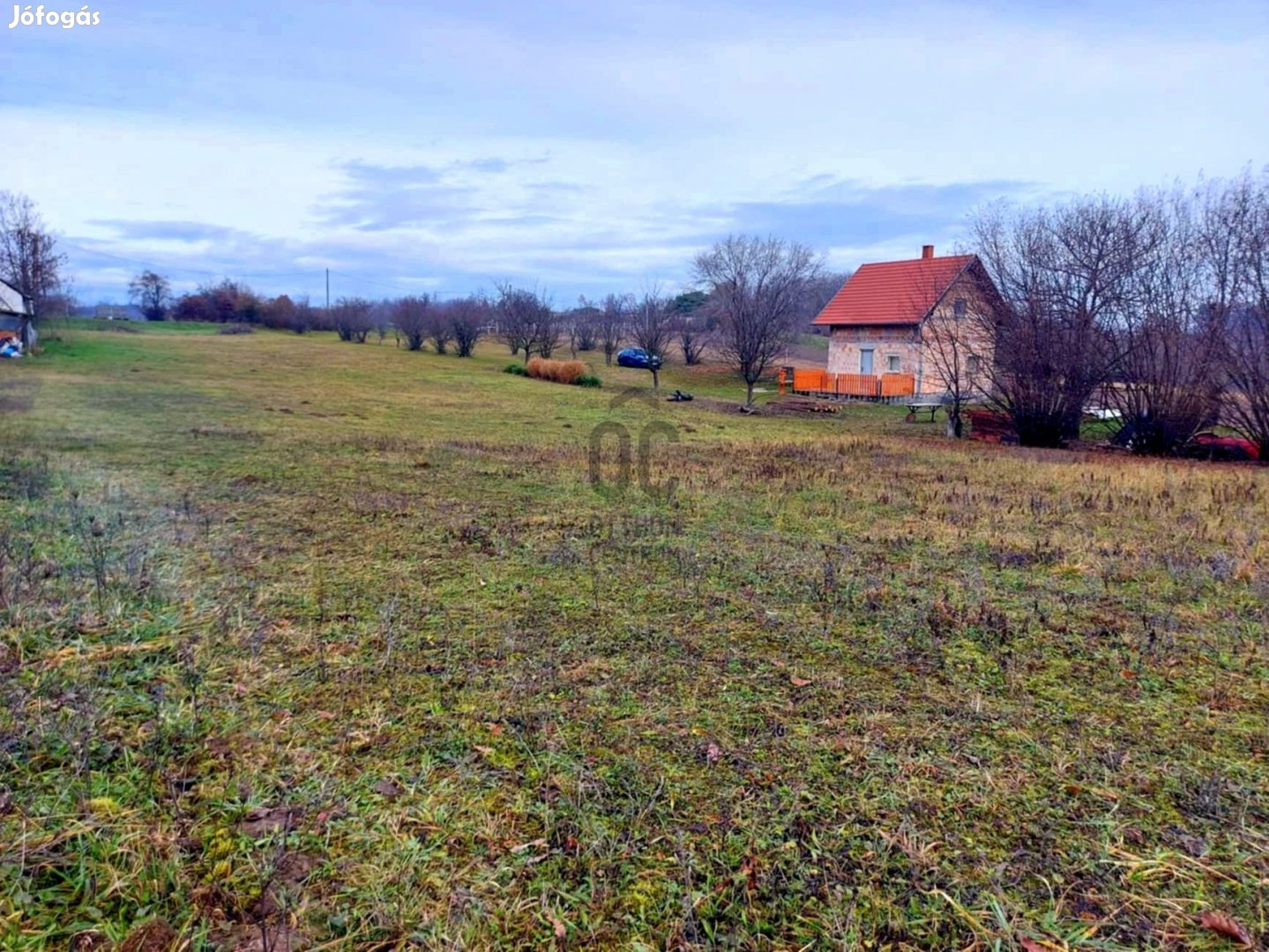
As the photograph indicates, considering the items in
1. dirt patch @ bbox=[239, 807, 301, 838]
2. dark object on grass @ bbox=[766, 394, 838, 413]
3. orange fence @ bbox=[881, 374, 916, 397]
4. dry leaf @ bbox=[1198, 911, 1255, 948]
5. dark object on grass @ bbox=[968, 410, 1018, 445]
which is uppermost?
orange fence @ bbox=[881, 374, 916, 397]

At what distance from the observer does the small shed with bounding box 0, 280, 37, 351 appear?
2928 cm

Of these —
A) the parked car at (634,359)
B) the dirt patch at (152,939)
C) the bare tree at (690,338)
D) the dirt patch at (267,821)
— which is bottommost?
the dirt patch at (152,939)

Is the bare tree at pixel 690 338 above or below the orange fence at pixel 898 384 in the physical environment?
above

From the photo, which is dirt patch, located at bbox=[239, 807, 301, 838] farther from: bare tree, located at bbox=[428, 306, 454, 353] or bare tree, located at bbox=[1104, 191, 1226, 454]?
bare tree, located at bbox=[428, 306, 454, 353]

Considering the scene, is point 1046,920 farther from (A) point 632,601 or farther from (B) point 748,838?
(A) point 632,601

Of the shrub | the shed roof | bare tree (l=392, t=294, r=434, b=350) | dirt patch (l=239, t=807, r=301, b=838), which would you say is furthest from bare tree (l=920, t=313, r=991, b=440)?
the shed roof

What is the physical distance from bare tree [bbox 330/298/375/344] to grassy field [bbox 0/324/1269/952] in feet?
136

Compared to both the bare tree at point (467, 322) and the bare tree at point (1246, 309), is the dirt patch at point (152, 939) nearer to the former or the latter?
the bare tree at point (1246, 309)

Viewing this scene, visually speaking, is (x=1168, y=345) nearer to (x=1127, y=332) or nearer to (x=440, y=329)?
(x=1127, y=332)

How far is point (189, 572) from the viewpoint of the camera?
4230mm

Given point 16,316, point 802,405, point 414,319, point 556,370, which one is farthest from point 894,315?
point 16,316

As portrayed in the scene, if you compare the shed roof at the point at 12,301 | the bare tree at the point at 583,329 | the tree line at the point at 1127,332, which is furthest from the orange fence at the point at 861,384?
the shed roof at the point at 12,301

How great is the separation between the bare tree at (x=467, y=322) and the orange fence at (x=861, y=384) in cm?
1822

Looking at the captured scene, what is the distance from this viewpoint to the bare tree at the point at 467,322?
38.5m
